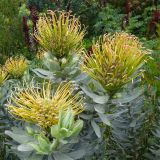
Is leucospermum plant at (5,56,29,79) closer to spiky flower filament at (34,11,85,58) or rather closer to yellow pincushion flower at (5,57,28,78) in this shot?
yellow pincushion flower at (5,57,28,78)

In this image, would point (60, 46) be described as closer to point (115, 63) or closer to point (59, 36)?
point (59, 36)

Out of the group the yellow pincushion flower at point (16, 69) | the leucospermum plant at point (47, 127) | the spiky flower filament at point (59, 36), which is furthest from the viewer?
the yellow pincushion flower at point (16, 69)

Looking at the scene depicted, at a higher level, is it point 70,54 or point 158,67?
point 70,54

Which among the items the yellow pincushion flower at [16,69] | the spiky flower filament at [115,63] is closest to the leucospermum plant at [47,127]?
the spiky flower filament at [115,63]

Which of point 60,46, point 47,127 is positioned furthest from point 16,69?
point 47,127

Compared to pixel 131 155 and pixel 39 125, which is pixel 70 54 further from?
pixel 131 155

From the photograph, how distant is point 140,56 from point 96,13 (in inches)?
197

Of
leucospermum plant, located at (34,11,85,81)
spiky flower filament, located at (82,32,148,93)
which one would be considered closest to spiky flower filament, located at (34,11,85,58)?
leucospermum plant, located at (34,11,85,81)

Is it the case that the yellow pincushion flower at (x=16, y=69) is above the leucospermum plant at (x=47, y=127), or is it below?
below

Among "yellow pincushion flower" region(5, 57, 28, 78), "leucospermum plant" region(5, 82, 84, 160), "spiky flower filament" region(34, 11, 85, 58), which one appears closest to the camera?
"leucospermum plant" region(5, 82, 84, 160)

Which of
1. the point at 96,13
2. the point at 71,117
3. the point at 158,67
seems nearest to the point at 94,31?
the point at 96,13

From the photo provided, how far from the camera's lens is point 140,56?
1.50m

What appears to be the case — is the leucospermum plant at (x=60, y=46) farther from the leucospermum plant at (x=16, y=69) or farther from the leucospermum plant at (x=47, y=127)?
the leucospermum plant at (x=16, y=69)

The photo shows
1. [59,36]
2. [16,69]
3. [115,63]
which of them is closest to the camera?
[115,63]
